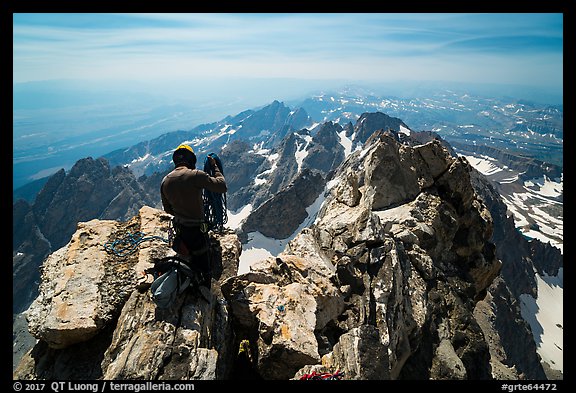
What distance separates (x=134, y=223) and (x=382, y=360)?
10730 millimetres

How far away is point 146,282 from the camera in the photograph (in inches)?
351

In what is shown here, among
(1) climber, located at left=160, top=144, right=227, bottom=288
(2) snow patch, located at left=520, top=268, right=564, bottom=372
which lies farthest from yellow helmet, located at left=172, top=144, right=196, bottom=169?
(2) snow patch, located at left=520, top=268, right=564, bottom=372

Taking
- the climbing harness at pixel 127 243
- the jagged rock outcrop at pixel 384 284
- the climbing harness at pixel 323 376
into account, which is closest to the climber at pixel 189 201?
the jagged rock outcrop at pixel 384 284

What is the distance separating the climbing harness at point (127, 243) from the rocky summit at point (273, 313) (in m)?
0.19

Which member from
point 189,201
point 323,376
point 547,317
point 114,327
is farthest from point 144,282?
point 547,317

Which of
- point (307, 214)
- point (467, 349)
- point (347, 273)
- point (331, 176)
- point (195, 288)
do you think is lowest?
point (307, 214)

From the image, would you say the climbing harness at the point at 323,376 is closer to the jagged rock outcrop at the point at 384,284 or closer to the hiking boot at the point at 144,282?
the jagged rock outcrop at the point at 384,284

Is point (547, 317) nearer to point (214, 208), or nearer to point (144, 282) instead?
point (214, 208)

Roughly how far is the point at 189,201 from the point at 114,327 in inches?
169

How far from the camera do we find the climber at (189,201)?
8539mm

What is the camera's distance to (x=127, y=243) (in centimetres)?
1123

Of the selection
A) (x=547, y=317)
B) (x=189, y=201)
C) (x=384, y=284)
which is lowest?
(x=547, y=317)
